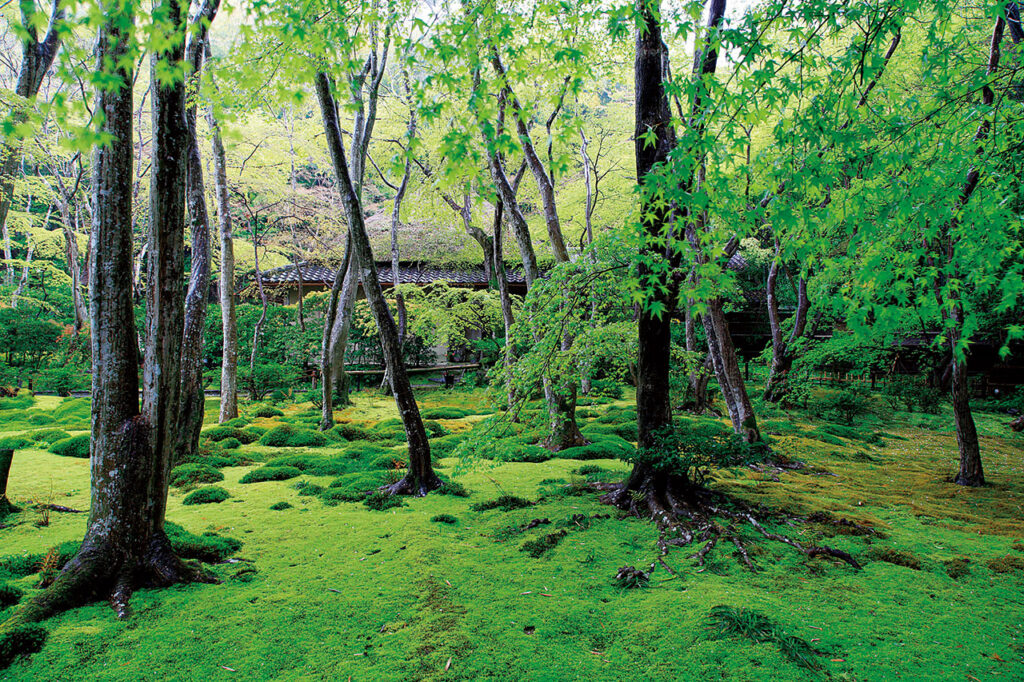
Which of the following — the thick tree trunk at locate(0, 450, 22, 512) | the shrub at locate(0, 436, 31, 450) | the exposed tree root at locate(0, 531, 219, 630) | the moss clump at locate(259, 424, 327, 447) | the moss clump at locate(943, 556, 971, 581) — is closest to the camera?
the exposed tree root at locate(0, 531, 219, 630)

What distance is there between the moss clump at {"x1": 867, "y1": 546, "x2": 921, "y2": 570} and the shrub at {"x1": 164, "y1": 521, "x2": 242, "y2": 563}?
5.05 metres

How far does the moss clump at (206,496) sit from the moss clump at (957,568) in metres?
6.49

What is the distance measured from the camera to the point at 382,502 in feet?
18.3

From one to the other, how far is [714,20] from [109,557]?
24.1ft

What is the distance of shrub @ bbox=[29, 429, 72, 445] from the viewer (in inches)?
312

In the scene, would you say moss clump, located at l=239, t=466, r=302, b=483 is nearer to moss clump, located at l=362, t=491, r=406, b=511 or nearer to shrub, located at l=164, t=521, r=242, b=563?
moss clump, located at l=362, t=491, r=406, b=511

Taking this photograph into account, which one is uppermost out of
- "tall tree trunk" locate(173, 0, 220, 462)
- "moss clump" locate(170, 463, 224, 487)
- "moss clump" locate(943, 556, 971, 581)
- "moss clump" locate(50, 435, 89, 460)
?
"tall tree trunk" locate(173, 0, 220, 462)

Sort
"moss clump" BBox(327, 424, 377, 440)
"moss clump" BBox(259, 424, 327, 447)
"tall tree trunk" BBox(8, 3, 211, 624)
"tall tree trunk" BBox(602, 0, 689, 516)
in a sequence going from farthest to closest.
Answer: "moss clump" BBox(327, 424, 377, 440)
"moss clump" BBox(259, 424, 327, 447)
"tall tree trunk" BBox(602, 0, 689, 516)
"tall tree trunk" BBox(8, 3, 211, 624)

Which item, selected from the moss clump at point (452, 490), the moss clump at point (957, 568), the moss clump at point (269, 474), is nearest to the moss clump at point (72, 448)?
the moss clump at point (269, 474)

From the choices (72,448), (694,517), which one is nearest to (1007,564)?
(694,517)

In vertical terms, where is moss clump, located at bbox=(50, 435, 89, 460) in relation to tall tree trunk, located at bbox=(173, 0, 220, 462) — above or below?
below

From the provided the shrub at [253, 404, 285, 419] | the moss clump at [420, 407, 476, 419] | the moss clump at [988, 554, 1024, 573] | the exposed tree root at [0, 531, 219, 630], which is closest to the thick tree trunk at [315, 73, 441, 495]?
the exposed tree root at [0, 531, 219, 630]

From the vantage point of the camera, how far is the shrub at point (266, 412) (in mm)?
10578

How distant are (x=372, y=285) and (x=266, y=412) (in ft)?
20.9
